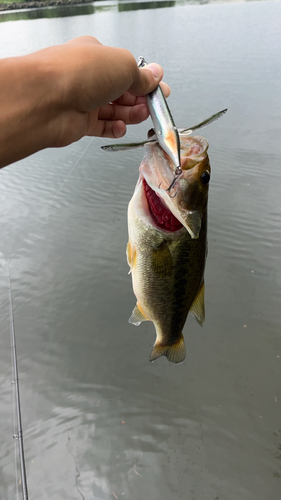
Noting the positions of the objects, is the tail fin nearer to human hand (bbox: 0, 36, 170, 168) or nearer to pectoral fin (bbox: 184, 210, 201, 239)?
pectoral fin (bbox: 184, 210, 201, 239)

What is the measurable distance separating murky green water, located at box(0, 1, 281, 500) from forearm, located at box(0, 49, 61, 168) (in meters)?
2.93

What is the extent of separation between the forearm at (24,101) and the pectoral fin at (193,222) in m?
0.65

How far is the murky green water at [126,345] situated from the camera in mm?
2689

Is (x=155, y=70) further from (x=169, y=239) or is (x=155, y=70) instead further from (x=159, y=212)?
(x=169, y=239)

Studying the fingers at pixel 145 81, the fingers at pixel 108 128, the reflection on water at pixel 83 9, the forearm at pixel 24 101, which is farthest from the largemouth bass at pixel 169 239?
the reflection on water at pixel 83 9

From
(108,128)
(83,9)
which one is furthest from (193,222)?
(83,9)

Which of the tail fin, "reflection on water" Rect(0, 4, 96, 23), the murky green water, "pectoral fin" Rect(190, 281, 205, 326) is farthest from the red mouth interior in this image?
"reflection on water" Rect(0, 4, 96, 23)

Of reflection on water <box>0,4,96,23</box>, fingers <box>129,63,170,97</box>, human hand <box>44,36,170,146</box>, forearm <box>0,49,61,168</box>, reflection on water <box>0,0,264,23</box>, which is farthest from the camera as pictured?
reflection on water <box>0,0,264,23</box>

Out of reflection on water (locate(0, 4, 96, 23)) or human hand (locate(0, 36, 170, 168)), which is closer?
human hand (locate(0, 36, 170, 168))

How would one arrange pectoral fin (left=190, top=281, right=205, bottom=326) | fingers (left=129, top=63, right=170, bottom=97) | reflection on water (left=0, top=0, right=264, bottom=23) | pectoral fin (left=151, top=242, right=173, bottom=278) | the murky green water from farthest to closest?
reflection on water (left=0, top=0, right=264, bottom=23)
the murky green water
pectoral fin (left=190, top=281, right=205, bottom=326)
pectoral fin (left=151, top=242, right=173, bottom=278)
fingers (left=129, top=63, right=170, bottom=97)

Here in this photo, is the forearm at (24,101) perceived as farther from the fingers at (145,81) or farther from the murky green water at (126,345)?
the murky green water at (126,345)

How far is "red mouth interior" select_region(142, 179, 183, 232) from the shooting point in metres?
1.31

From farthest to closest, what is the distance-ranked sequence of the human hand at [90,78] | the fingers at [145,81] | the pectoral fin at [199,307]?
the pectoral fin at [199,307], the fingers at [145,81], the human hand at [90,78]

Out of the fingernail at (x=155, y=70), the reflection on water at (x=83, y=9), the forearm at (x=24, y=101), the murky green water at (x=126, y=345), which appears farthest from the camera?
the reflection on water at (x=83, y=9)
